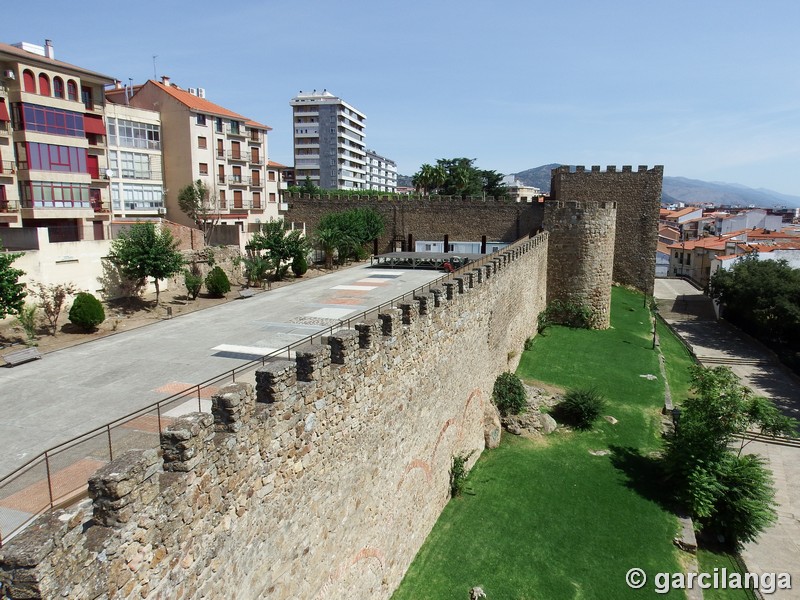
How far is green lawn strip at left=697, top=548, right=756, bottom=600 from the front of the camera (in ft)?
44.4

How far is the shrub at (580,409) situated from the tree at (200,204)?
23907 millimetres

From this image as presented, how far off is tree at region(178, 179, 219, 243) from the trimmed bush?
8.81 metres

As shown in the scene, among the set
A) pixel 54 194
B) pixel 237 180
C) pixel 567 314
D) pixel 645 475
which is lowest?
pixel 645 475

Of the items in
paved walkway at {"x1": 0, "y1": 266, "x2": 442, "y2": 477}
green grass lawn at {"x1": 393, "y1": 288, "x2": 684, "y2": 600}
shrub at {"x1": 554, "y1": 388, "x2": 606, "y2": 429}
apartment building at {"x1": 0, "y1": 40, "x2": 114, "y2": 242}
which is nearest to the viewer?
paved walkway at {"x1": 0, "y1": 266, "x2": 442, "y2": 477}

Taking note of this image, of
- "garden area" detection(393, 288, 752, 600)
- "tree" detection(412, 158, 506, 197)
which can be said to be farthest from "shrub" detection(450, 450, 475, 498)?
"tree" detection(412, 158, 506, 197)

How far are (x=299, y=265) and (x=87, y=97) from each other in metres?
14.4

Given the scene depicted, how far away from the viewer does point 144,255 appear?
921 inches

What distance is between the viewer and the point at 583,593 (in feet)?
40.2

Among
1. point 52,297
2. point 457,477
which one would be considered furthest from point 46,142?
point 457,477

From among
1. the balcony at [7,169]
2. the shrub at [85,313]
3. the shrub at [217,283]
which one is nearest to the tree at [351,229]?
the shrub at [217,283]

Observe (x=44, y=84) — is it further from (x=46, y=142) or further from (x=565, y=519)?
(x=565, y=519)

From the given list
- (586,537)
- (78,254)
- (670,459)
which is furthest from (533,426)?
(78,254)

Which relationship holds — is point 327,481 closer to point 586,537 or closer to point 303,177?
point 586,537

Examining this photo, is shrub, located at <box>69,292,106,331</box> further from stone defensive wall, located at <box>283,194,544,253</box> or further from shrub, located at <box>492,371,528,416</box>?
stone defensive wall, located at <box>283,194,544,253</box>
